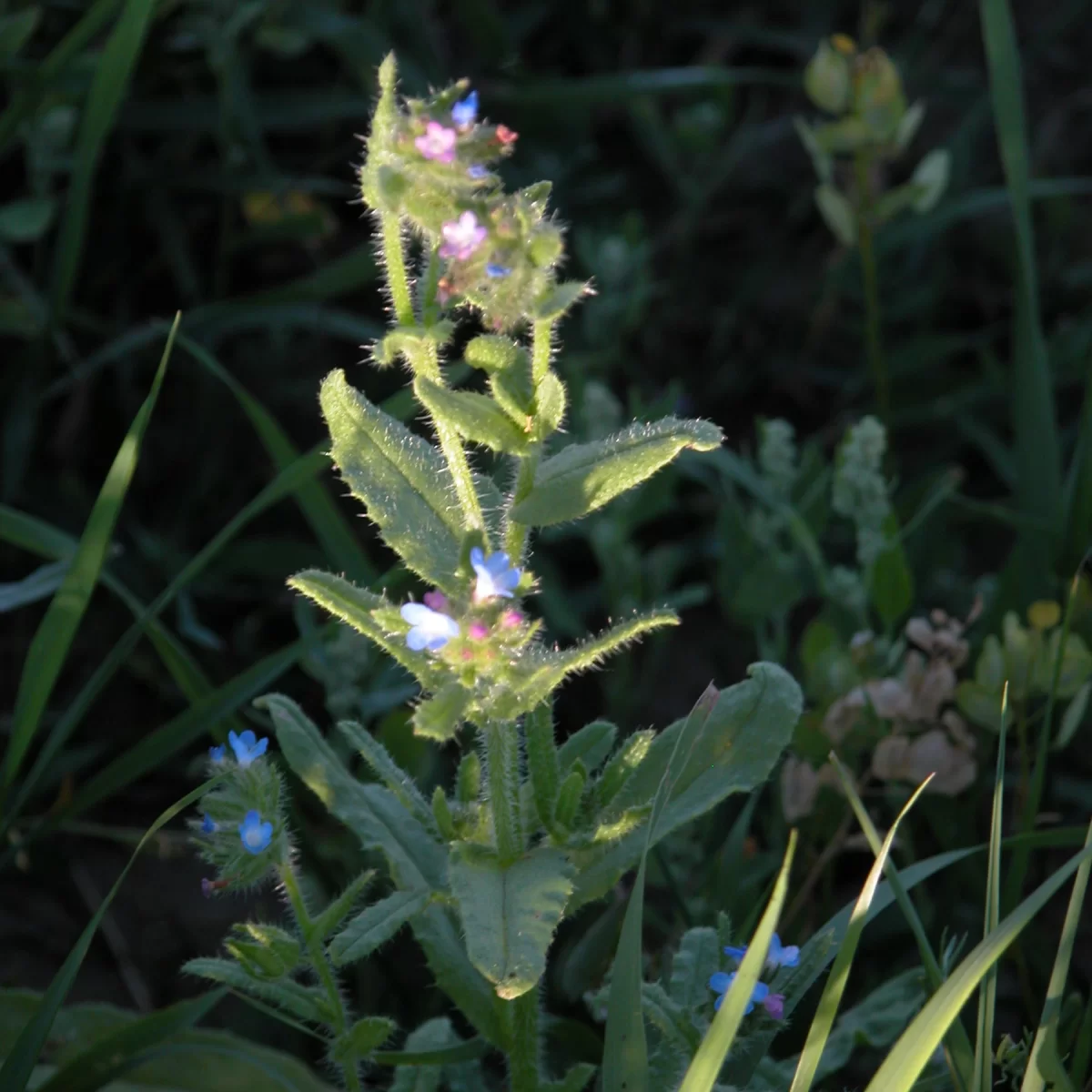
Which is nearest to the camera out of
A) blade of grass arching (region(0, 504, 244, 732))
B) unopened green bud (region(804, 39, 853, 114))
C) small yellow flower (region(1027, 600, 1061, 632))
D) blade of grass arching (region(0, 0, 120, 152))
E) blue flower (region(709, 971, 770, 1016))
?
blue flower (region(709, 971, 770, 1016))

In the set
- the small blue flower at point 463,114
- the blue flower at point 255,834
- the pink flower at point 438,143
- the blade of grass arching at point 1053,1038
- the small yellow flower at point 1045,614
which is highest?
the small blue flower at point 463,114

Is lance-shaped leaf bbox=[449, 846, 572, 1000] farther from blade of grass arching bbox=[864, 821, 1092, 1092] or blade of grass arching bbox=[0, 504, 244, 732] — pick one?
blade of grass arching bbox=[0, 504, 244, 732]

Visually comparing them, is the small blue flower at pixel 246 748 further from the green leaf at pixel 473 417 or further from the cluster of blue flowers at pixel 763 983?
the cluster of blue flowers at pixel 763 983

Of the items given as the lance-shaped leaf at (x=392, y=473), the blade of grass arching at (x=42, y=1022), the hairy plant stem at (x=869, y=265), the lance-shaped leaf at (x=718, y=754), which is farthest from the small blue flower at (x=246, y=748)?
the hairy plant stem at (x=869, y=265)

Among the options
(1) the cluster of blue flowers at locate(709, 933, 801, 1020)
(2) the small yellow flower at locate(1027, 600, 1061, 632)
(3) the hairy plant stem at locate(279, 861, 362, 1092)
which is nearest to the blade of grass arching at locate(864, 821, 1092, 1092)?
(1) the cluster of blue flowers at locate(709, 933, 801, 1020)

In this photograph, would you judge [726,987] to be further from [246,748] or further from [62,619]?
[62,619]

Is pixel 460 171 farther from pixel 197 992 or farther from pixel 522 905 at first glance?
pixel 197 992

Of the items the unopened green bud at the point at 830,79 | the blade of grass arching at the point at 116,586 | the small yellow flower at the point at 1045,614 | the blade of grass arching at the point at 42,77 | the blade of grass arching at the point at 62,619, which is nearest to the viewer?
the blade of grass arching at the point at 62,619
